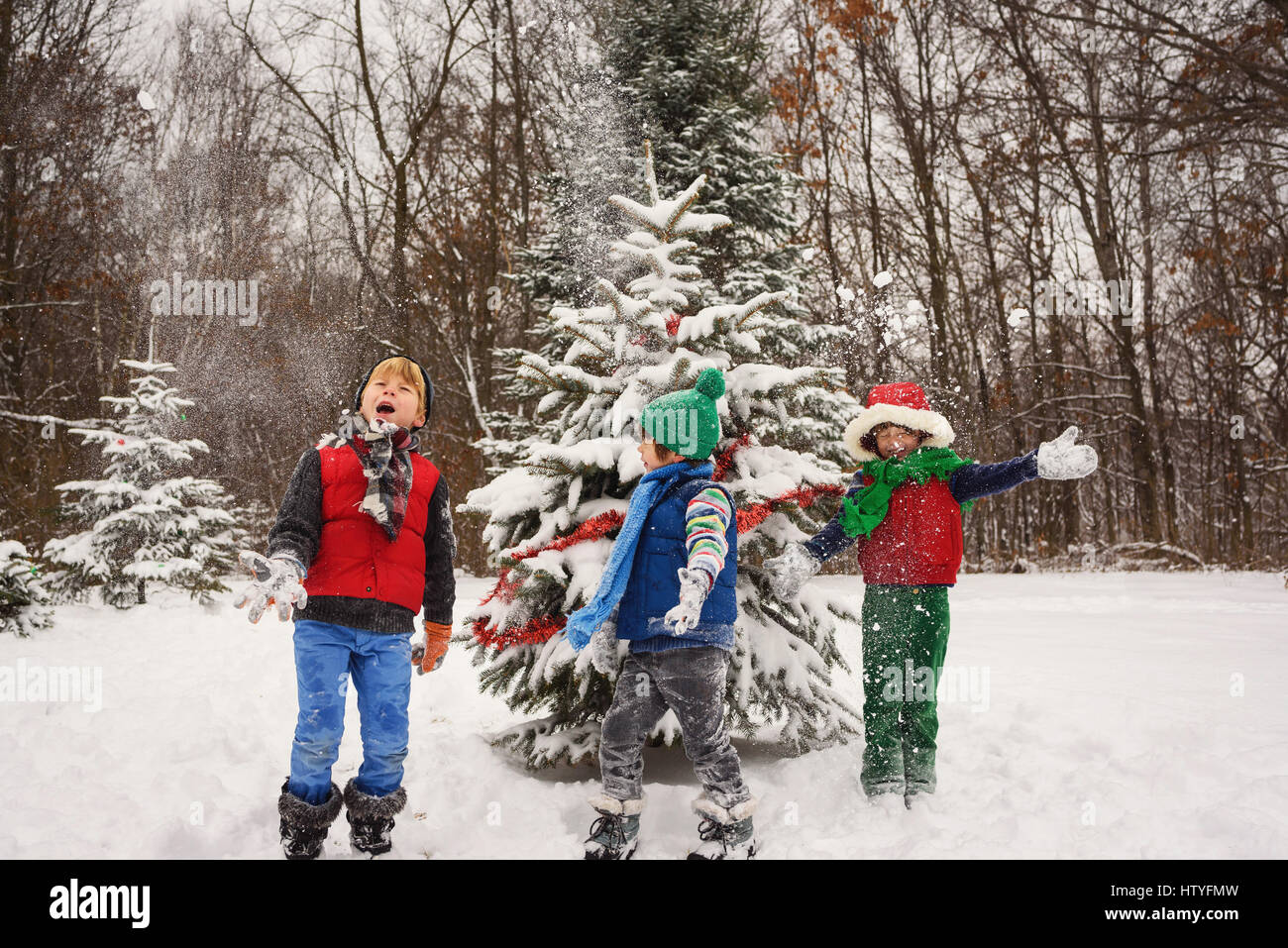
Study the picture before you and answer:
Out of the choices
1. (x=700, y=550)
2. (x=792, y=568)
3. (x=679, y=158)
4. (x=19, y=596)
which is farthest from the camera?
(x=679, y=158)

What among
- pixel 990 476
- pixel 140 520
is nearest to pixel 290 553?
pixel 990 476

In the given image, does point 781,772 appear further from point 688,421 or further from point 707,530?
point 688,421

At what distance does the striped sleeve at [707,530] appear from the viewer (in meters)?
2.83

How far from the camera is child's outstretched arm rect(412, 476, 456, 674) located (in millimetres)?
3266

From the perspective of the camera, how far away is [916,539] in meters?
3.48

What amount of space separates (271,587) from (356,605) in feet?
1.17

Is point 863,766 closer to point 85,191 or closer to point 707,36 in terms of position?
point 707,36

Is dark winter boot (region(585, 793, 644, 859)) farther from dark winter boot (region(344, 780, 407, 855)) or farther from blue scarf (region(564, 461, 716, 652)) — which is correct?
dark winter boot (region(344, 780, 407, 855))

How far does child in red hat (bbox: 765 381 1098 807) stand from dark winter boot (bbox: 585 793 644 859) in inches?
43.4

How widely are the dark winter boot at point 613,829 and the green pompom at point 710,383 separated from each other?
1611mm

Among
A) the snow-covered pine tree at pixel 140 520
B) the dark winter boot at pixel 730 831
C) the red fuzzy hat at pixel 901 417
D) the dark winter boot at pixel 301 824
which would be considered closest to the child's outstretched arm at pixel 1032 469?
the red fuzzy hat at pixel 901 417

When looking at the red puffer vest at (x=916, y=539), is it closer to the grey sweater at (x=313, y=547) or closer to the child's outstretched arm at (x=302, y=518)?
the grey sweater at (x=313, y=547)

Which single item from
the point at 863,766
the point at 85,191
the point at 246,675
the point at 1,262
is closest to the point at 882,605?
the point at 863,766

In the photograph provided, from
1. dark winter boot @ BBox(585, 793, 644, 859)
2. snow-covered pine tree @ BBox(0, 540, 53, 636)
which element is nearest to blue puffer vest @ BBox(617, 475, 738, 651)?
dark winter boot @ BBox(585, 793, 644, 859)
